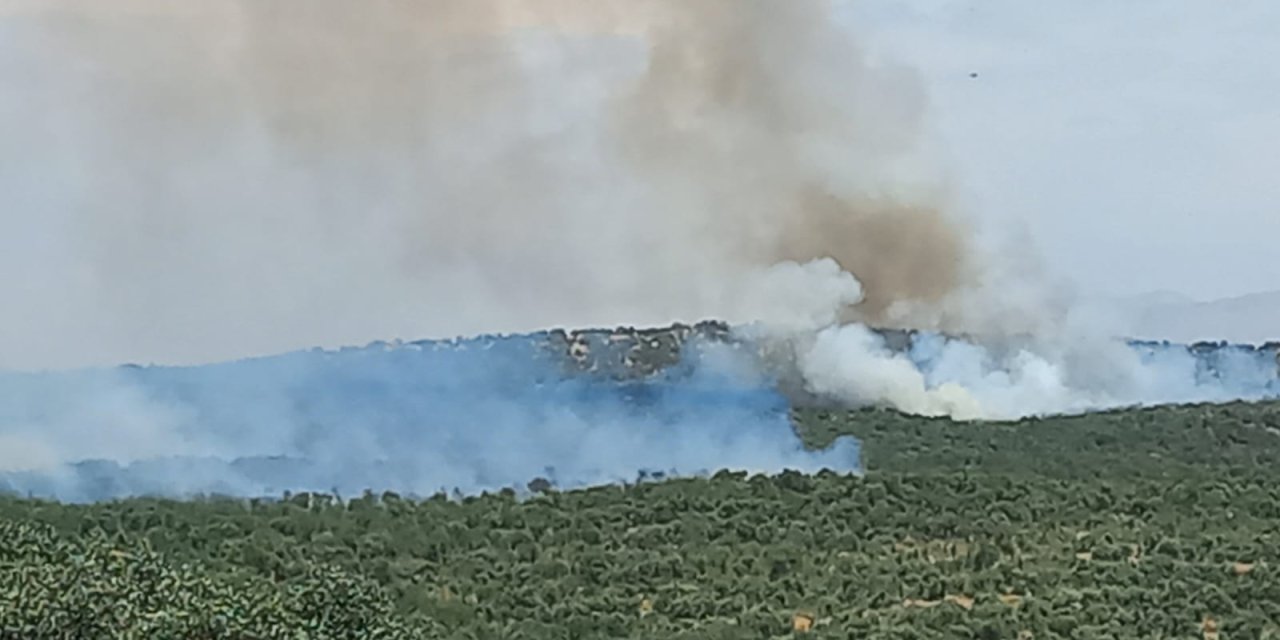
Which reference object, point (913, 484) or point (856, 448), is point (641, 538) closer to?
point (913, 484)

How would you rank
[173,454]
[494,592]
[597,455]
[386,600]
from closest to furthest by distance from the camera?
[386,600] < [494,592] < [173,454] < [597,455]

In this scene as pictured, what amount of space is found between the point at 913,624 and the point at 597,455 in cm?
2053

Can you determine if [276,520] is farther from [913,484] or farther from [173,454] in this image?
[913,484]

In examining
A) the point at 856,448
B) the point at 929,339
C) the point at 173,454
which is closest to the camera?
the point at 173,454

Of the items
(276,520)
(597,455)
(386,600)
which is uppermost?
(597,455)

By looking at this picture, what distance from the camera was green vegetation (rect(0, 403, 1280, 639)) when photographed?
1137 inches

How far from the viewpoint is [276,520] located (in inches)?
1574

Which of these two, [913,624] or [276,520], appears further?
[276,520]

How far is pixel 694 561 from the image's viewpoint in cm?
3897

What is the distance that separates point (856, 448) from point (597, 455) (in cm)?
859

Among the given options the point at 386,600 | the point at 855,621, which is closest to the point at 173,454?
the point at 386,600

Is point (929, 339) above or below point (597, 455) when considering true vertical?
above

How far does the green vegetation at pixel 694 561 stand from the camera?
28875mm

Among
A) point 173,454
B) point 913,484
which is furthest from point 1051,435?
point 173,454
